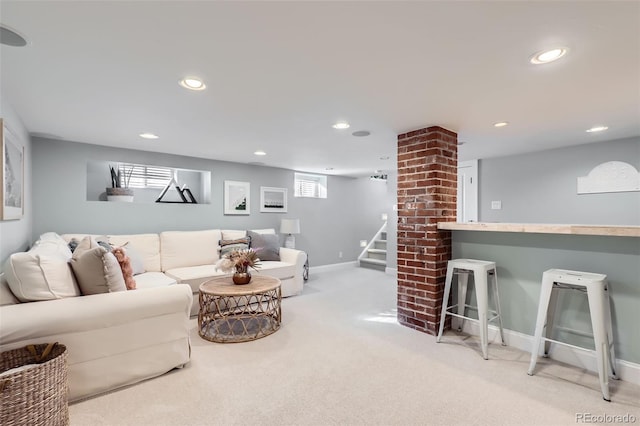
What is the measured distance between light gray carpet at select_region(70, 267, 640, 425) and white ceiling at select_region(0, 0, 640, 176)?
212 centimetres

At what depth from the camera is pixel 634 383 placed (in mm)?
2061

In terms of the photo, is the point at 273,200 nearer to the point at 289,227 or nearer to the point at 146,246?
the point at 289,227

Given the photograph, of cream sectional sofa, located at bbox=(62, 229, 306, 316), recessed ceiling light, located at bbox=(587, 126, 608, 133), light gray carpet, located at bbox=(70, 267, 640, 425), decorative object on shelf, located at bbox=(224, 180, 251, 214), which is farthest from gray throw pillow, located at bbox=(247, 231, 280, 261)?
recessed ceiling light, located at bbox=(587, 126, 608, 133)

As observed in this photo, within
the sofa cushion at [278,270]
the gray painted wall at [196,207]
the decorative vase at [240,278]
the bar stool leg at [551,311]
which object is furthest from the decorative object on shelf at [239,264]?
the bar stool leg at [551,311]

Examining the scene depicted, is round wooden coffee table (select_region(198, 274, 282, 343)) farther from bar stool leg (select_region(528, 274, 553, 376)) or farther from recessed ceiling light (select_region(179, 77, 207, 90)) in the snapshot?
bar stool leg (select_region(528, 274, 553, 376))

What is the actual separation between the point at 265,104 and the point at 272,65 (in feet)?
2.14

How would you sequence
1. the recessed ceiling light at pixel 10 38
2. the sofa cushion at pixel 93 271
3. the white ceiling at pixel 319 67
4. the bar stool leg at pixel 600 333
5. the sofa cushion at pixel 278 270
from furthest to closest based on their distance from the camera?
the sofa cushion at pixel 278 270 < the sofa cushion at pixel 93 271 < the bar stool leg at pixel 600 333 < the recessed ceiling light at pixel 10 38 < the white ceiling at pixel 319 67

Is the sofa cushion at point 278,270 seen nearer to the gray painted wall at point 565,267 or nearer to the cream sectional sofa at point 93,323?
the cream sectional sofa at point 93,323

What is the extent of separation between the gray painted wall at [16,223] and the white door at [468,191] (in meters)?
5.73

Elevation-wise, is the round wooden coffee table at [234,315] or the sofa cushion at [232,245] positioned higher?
the sofa cushion at [232,245]

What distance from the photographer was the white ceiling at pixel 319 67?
1353 mm

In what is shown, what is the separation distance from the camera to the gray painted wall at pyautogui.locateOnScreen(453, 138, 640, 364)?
2.12 metres

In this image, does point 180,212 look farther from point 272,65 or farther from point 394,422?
point 394,422

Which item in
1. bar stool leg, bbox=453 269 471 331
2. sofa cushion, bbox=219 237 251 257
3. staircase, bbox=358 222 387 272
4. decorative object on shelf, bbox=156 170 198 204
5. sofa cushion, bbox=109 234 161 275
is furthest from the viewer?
staircase, bbox=358 222 387 272
